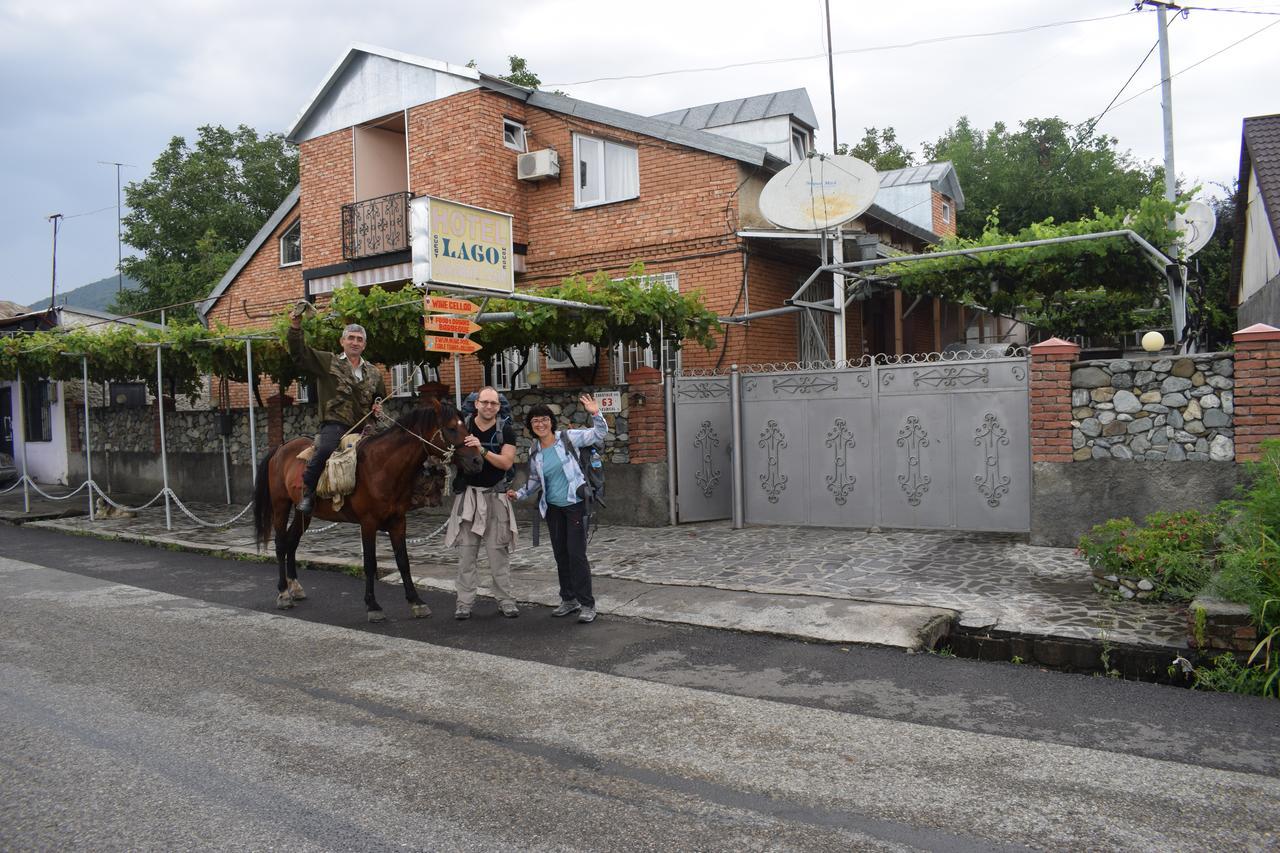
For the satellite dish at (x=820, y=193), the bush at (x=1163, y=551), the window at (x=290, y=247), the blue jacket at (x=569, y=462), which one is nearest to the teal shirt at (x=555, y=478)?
the blue jacket at (x=569, y=462)

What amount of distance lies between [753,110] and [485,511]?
594 inches

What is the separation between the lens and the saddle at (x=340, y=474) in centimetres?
806

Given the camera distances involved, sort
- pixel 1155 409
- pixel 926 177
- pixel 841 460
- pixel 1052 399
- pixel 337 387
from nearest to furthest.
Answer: pixel 337 387, pixel 1155 409, pixel 1052 399, pixel 841 460, pixel 926 177

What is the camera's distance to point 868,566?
932cm

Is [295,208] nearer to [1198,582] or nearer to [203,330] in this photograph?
[203,330]

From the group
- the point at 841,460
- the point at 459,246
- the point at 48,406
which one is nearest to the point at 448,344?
the point at 459,246

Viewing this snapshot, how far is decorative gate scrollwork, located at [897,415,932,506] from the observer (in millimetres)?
11078

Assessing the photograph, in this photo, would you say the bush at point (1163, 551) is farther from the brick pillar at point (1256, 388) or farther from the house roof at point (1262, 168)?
the house roof at point (1262, 168)

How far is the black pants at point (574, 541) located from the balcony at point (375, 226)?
445 inches

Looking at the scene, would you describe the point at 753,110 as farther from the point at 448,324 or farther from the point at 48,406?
the point at 48,406

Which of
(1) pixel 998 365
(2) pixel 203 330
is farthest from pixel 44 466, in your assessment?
(1) pixel 998 365

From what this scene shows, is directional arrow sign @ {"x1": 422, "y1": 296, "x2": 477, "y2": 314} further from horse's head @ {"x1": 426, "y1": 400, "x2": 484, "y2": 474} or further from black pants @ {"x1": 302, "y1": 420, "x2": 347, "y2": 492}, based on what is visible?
horse's head @ {"x1": 426, "y1": 400, "x2": 484, "y2": 474}

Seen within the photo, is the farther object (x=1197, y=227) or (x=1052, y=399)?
(x=1197, y=227)

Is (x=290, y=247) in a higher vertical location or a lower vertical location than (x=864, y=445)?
higher
